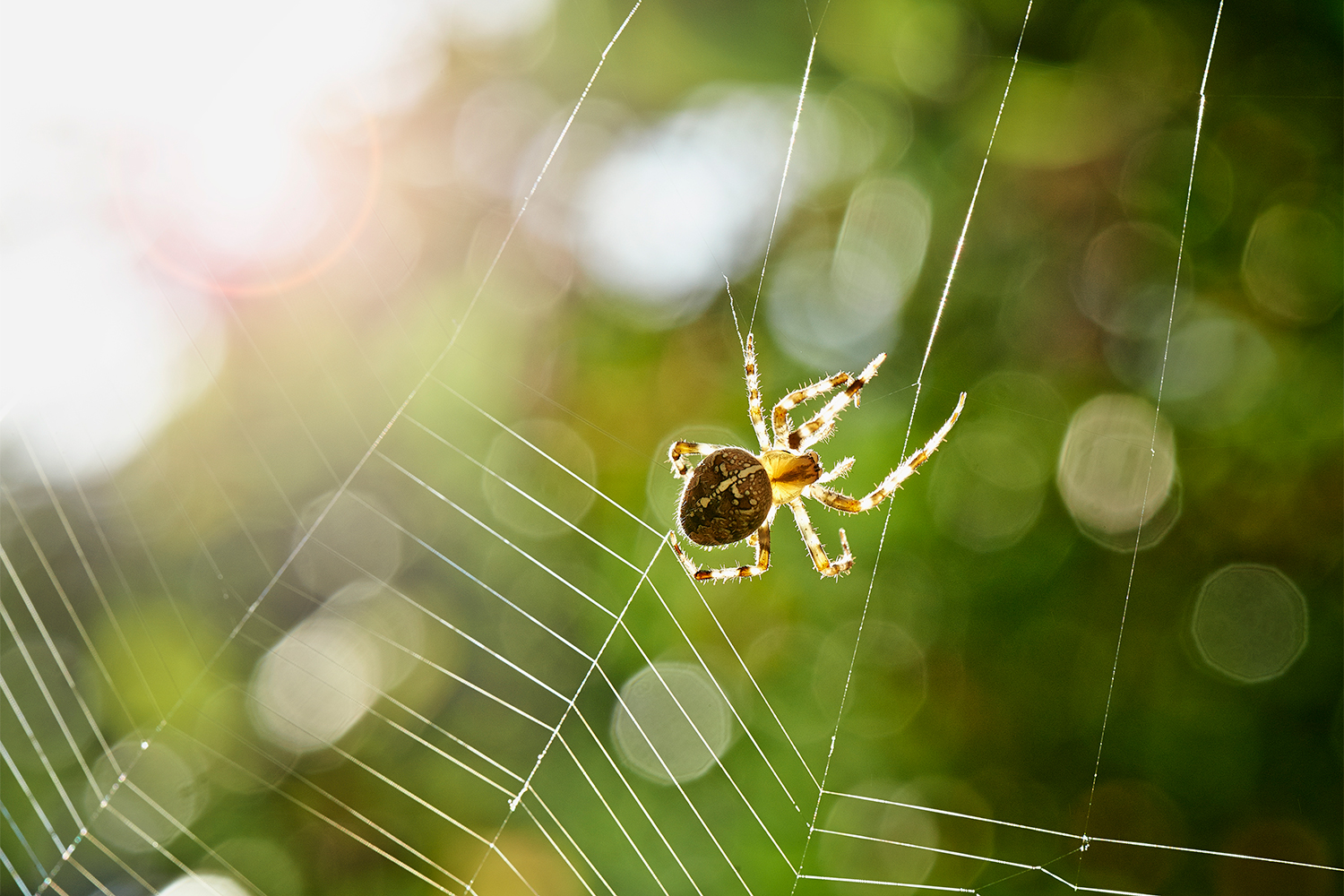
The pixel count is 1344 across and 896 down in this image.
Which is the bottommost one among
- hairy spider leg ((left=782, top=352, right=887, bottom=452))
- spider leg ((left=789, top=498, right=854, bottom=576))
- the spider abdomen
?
the spider abdomen

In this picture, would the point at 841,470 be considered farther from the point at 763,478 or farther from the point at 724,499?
the point at 724,499

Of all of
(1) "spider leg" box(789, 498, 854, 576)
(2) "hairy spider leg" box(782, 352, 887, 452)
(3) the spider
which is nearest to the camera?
(2) "hairy spider leg" box(782, 352, 887, 452)

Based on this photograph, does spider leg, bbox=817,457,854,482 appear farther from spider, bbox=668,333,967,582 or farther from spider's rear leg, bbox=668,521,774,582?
spider's rear leg, bbox=668,521,774,582

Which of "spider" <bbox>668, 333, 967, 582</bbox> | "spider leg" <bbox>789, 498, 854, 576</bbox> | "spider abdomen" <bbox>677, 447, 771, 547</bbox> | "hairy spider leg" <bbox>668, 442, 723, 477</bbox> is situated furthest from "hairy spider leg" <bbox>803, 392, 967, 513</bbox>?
"hairy spider leg" <bbox>668, 442, 723, 477</bbox>

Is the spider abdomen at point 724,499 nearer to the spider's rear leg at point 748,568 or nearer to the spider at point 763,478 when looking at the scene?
the spider at point 763,478

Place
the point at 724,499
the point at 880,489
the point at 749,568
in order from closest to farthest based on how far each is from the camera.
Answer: the point at 724,499 → the point at 880,489 → the point at 749,568

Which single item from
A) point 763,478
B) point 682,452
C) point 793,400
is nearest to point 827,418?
point 793,400

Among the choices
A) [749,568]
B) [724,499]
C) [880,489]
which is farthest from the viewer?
[749,568]
